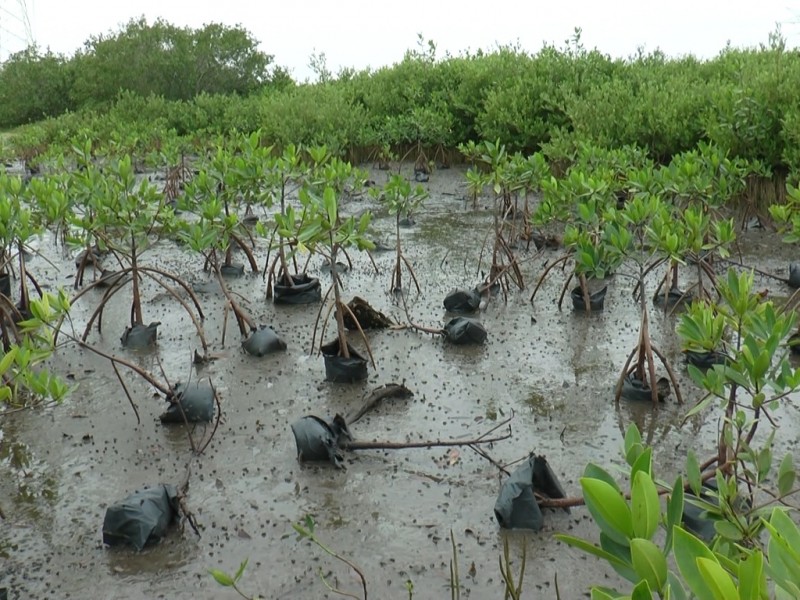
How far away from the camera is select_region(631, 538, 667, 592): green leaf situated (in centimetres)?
104

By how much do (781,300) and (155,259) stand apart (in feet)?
15.6

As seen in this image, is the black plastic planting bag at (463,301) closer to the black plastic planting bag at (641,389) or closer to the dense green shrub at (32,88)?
the black plastic planting bag at (641,389)

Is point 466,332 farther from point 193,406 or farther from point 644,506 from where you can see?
point 644,506

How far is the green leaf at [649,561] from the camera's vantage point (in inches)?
41.1

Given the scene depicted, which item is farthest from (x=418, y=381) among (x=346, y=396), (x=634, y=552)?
(x=634, y=552)

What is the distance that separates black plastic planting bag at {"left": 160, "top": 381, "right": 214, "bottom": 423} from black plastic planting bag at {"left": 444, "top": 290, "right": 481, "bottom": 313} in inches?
75.7

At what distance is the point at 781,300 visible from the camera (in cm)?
499

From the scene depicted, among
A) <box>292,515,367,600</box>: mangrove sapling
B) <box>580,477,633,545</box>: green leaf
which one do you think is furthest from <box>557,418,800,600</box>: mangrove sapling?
<box>292,515,367,600</box>: mangrove sapling

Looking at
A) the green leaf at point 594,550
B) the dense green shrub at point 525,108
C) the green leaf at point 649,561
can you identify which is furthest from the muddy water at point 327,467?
the dense green shrub at point 525,108

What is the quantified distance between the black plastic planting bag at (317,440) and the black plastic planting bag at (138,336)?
5.77ft

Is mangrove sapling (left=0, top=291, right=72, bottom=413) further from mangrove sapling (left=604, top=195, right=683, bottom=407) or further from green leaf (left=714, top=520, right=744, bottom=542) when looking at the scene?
mangrove sapling (left=604, top=195, right=683, bottom=407)

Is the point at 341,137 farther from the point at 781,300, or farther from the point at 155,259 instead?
the point at 781,300

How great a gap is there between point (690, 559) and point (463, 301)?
397 centimetres

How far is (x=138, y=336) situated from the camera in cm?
449
